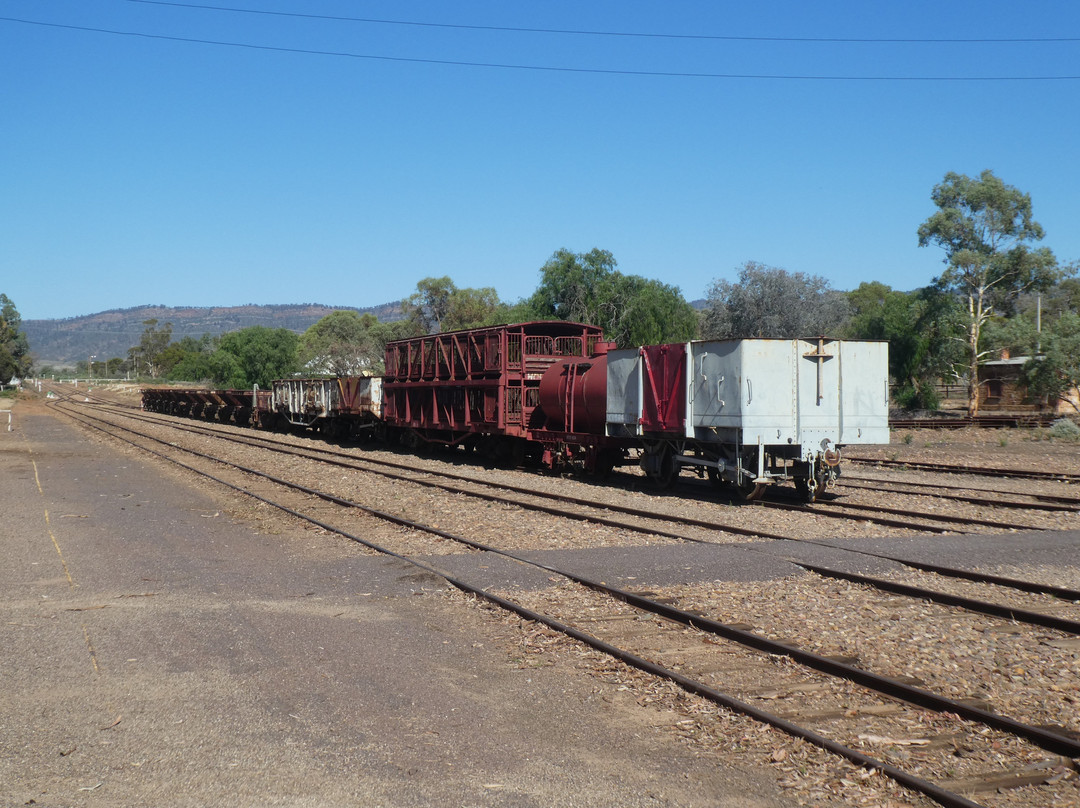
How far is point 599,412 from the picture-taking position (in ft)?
66.4

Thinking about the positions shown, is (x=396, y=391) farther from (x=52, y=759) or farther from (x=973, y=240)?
(x=973, y=240)

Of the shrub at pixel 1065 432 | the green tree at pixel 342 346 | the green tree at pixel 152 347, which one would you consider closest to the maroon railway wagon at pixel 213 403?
the green tree at pixel 342 346

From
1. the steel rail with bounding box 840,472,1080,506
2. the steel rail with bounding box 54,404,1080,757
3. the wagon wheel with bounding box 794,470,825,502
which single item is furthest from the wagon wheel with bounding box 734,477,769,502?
the steel rail with bounding box 54,404,1080,757

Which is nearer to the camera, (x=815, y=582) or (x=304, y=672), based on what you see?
(x=304, y=672)

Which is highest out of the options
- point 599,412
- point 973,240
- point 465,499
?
point 973,240

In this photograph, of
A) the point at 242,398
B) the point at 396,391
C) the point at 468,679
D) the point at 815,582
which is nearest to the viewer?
the point at 468,679

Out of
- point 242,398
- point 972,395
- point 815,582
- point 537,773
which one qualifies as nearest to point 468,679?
point 537,773

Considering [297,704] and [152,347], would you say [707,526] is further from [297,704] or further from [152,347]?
[152,347]

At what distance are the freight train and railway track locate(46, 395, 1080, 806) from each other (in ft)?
25.8

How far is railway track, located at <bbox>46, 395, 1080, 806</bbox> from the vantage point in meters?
5.02

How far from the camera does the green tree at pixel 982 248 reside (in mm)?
46719

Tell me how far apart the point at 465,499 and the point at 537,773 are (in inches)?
498

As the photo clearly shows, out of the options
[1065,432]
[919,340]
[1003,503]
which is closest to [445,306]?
[919,340]

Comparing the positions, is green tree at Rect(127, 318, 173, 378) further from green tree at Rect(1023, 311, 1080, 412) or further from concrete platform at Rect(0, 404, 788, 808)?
concrete platform at Rect(0, 404, 788, 808)
